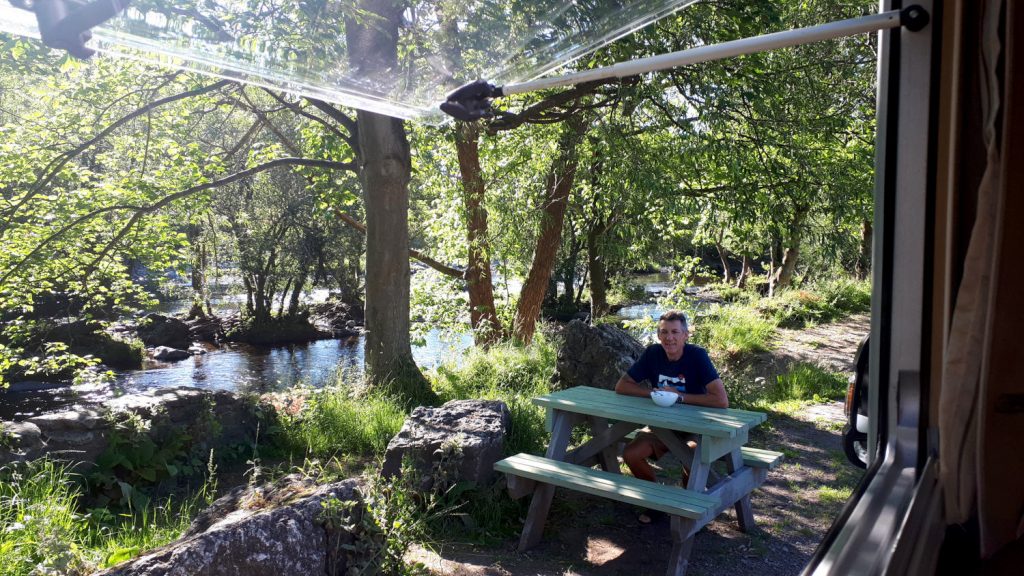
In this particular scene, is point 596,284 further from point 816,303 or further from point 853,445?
point 853,445

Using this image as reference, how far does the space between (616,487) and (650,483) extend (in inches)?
9.3

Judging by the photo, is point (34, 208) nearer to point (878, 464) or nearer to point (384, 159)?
point (384, 159)

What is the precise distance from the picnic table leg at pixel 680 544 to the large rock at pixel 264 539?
66.3 inches

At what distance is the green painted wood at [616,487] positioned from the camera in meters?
→ 3.92

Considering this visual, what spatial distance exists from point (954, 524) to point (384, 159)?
6922mm

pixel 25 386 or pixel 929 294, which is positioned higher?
pixel 929 294

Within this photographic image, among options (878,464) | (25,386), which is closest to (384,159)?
(878,464)

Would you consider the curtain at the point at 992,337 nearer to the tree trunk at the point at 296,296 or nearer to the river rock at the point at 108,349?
the river rock at the point at 108,349

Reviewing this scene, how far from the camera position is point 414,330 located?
13703mm

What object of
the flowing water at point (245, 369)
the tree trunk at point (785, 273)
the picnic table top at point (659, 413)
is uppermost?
the tree trunk at point (785, 273)

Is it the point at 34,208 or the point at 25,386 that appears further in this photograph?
the point at 25,386

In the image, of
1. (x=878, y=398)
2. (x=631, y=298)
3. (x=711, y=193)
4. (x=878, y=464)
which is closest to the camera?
(x=878, y=464)

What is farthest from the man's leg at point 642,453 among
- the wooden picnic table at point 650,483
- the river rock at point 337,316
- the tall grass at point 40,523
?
the river rock at point 337,316

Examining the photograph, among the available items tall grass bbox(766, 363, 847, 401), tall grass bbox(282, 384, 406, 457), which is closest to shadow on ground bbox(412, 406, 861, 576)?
tall grass bbox(282, 384, 406, 457)
